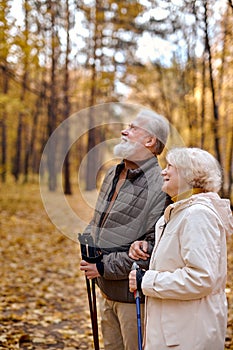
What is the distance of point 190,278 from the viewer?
2492mm

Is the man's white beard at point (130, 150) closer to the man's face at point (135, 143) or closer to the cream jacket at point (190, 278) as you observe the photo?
the man's face at point (135, 143)

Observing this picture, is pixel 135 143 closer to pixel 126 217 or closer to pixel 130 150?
pixel 130 150

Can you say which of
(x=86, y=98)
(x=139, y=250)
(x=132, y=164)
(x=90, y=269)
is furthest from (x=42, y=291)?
(x=86, y=98)

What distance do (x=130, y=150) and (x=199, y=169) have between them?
0.81 meters

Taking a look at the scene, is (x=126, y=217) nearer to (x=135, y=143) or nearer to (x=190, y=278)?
(x=135, y=143)

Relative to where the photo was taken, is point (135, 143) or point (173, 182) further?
point (135, 143)

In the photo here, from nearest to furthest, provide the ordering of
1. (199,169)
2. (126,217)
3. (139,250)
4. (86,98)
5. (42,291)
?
(199,169)
(139,250)
(126,217)
(42,291)
(86,98)

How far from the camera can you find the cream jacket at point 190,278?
2490 mm

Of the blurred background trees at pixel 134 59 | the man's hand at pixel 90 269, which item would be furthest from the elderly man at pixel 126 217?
the blurred background trees at pixel 134 59

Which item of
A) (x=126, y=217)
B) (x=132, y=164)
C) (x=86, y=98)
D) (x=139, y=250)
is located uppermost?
(x=86, y=98)

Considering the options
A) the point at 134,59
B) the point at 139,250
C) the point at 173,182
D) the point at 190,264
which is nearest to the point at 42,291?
the point at 139,250

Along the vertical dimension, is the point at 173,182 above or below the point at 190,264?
above

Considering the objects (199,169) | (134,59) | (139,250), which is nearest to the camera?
(199,169)

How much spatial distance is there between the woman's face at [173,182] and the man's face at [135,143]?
0.63m
